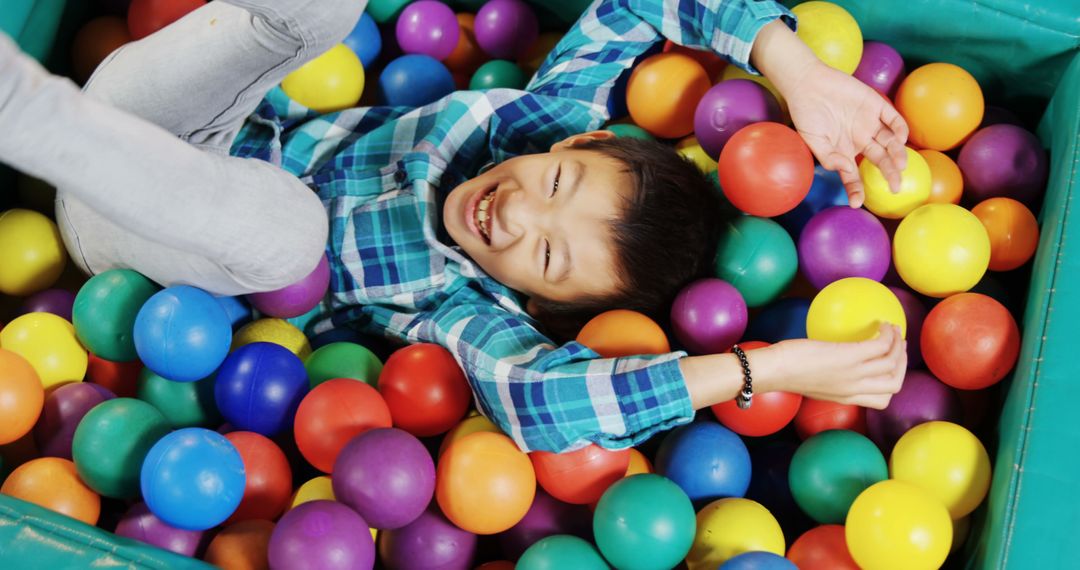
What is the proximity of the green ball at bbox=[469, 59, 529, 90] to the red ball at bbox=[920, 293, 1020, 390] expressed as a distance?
88cm

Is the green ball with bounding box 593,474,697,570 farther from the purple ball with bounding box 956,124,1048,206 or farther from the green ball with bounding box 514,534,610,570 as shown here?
the purple ball with bounding box 956,124,1048,206

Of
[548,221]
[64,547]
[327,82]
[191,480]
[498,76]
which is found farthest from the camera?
[498,76]

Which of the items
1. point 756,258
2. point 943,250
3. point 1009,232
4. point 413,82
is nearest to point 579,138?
point 756,258

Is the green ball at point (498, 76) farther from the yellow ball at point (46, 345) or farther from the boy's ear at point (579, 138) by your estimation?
the yellow ball at point (46, 345)

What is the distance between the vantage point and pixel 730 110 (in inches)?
58.7

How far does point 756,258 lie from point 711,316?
5.4 inches

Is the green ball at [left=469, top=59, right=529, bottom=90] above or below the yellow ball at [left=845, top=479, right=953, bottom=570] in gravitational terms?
above

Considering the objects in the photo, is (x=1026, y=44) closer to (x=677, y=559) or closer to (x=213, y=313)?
(x=677, y=559)

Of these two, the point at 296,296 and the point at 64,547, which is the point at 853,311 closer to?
the point at 296,296

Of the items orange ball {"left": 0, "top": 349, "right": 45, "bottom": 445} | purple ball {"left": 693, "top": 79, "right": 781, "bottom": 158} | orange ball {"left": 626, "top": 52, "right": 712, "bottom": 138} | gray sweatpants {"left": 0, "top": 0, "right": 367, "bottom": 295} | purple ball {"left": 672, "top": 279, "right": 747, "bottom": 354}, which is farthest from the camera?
orange ball {"left": 626, "top": 52, "right": 712, "bottom": 138}

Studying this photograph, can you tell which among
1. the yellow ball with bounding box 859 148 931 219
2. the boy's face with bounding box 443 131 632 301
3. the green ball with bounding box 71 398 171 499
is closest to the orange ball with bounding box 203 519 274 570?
the green ball with bounding box 71 398 171 499

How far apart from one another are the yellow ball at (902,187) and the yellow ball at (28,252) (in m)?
1.22

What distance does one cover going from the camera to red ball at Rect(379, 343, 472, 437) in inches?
52.2

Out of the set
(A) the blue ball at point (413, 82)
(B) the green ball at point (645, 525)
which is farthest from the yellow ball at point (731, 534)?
(A) the blue ball at point (413, 82)
